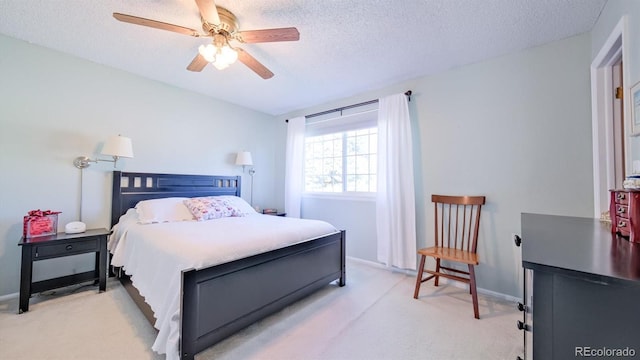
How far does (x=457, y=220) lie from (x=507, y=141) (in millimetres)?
919

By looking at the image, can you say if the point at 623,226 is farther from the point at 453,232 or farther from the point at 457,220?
the point at 453,232

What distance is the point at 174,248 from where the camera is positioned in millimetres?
1762

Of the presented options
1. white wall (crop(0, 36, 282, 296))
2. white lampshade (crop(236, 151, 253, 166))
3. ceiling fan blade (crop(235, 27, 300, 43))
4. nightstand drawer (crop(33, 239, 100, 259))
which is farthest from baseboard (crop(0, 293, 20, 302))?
ceiling fan blade (crop(235, 27, 300, 43))

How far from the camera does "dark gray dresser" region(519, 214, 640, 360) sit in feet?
2.10

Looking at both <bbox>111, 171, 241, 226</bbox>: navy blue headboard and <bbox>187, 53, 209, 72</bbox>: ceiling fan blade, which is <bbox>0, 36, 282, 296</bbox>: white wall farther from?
<bbox>187, 53, 209, 72</bbox>: ceiling fan blade

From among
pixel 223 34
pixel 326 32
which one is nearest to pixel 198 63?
pixel 223 34

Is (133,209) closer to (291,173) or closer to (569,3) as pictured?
(291,173)

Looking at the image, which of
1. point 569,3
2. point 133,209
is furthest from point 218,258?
point 569,3

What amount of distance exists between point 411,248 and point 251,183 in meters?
2.70

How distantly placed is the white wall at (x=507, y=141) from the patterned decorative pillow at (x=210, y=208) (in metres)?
2.32

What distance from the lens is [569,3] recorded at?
1.83 meters

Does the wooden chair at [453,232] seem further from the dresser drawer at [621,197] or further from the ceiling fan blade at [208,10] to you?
the ceiling fan blade at [208,10]

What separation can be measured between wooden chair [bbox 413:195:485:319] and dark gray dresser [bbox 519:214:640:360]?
1.68m

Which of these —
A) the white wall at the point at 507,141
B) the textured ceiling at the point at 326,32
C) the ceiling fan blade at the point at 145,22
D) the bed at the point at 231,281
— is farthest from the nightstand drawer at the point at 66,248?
the white wall at the point at 507,141
